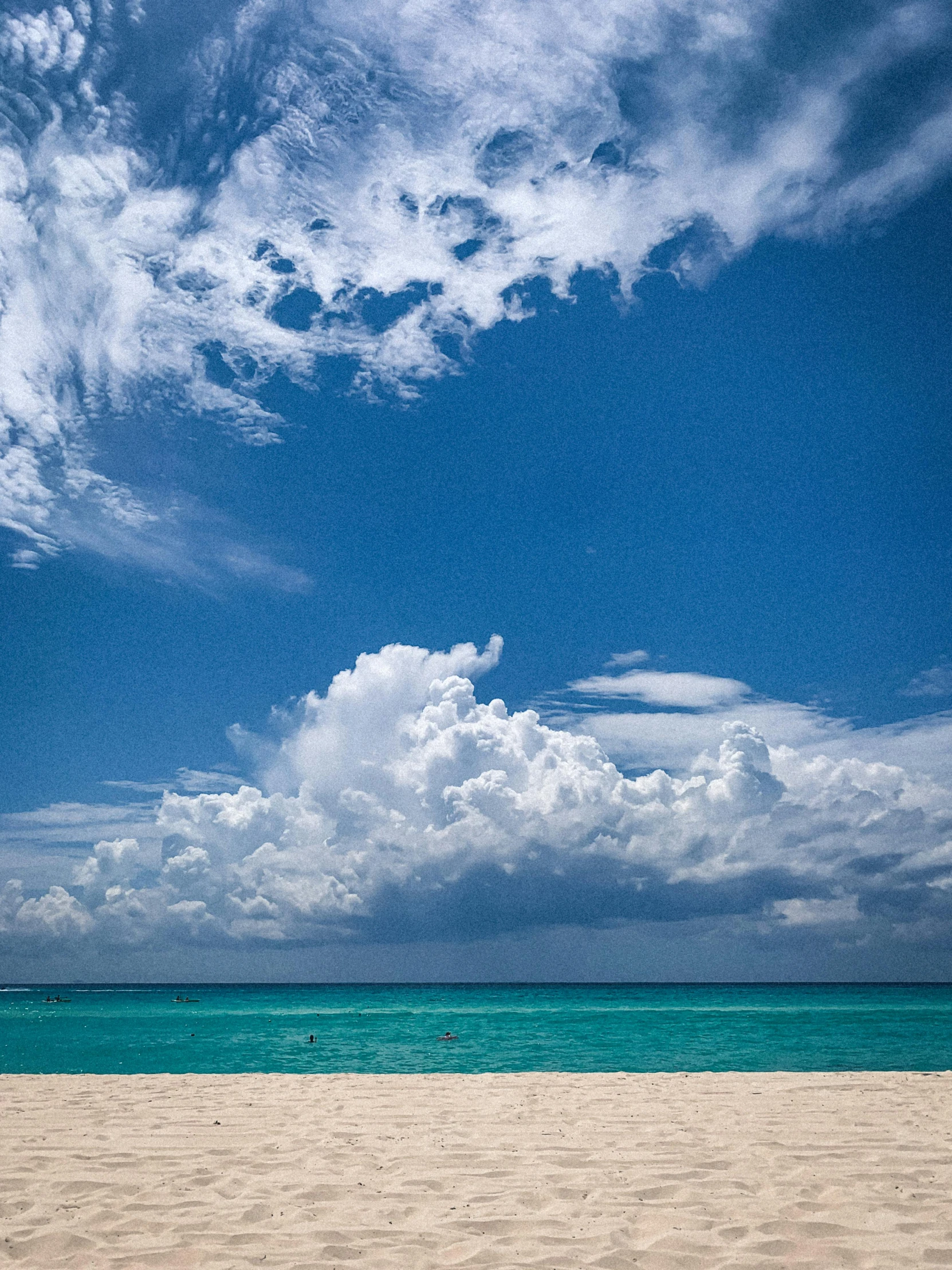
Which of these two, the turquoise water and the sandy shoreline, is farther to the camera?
the turquoise water

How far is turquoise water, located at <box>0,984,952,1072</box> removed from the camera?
26234mm

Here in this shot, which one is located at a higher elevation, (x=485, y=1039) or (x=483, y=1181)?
(x=483, y=1181)

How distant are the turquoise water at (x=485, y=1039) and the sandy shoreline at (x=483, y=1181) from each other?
1194 cm

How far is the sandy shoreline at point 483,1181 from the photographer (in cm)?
689

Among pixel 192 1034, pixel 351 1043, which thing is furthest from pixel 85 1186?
pixel 192 1034

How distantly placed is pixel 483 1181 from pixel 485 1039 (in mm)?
29610

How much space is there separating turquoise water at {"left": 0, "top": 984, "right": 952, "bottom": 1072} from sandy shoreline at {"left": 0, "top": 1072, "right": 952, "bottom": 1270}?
11935 mm

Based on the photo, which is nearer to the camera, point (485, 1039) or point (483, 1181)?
point (483, 1181)

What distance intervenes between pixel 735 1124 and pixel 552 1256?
20.2 feet

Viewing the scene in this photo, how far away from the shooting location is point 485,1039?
35.9 metres

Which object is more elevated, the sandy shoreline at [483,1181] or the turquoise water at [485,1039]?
the sandy shoreline at [483,1181]

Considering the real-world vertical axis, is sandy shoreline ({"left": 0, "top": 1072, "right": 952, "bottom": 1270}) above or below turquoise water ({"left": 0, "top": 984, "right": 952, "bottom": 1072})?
above

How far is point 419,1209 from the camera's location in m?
7.91

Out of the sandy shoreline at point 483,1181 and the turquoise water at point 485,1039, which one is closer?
the sandy shoreline at point 483,1181
